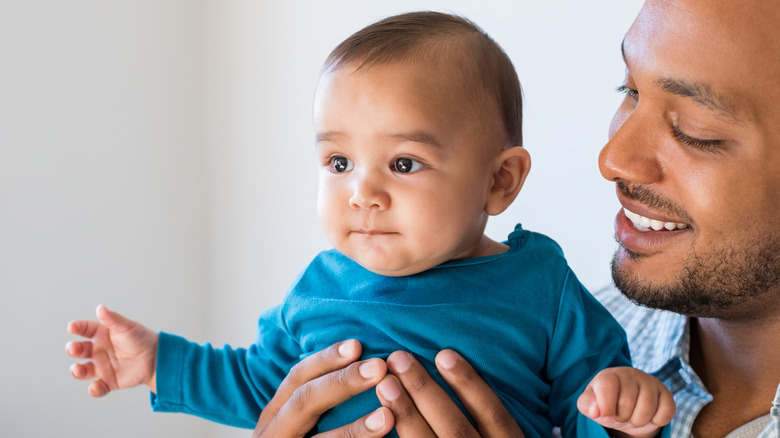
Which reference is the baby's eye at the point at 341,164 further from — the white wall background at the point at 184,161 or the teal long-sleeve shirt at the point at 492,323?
the white wall background at the point at 184,161

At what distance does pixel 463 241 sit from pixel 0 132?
165cm

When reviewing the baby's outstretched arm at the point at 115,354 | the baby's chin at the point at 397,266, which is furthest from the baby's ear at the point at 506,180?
the baby's outstretched arm at the point at 115,354

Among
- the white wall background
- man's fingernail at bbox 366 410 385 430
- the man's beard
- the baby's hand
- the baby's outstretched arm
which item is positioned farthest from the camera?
the white wall background

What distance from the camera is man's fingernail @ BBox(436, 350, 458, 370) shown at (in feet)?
4.11

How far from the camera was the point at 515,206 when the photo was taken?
2.38 meters

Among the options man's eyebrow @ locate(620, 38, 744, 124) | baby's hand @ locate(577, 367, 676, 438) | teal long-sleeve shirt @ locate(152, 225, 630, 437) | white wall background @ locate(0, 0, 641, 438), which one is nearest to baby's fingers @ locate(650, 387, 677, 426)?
baby's hand @ locate(577, 367, 676, 438)

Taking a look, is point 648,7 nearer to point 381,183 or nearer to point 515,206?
point 381,183

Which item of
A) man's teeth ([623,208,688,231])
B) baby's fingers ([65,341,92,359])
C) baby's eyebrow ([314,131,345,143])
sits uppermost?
baby's eyebrow ([314,131,345,143])

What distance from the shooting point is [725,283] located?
136cm

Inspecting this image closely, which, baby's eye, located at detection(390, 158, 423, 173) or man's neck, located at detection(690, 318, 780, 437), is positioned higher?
baby's eye, located at detection(390, 158, 423, 173)

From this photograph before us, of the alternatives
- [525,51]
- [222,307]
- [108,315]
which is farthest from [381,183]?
[222,307]

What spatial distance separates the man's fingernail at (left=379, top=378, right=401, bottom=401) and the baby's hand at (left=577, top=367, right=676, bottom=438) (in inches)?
11.4

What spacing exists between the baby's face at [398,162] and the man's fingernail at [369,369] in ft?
0.51

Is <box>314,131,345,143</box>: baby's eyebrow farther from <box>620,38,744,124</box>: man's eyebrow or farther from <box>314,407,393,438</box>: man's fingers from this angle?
<box>620,38,744,124</box>: man's eyebrow
